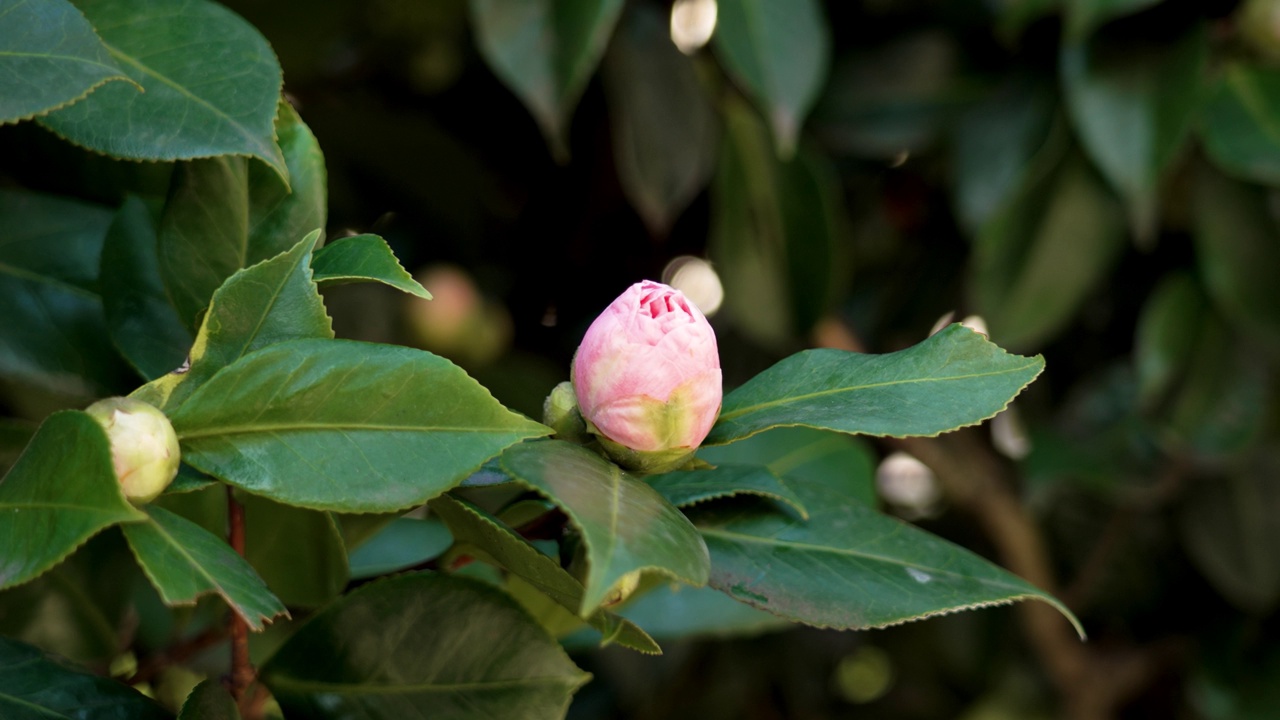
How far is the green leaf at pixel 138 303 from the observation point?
0.42 metres

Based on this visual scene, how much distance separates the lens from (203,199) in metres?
0.40

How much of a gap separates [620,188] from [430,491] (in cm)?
76

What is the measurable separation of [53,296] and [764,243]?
61cm

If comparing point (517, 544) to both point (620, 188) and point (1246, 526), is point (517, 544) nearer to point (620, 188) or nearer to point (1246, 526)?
point (620, 188)

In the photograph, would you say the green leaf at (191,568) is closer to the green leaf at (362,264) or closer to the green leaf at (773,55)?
the green leaf at (362,264)

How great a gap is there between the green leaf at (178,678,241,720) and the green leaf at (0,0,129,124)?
179mm

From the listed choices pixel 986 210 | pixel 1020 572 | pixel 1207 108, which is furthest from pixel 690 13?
pixel 1020 572

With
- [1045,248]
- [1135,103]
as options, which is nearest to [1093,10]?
[1135,103]

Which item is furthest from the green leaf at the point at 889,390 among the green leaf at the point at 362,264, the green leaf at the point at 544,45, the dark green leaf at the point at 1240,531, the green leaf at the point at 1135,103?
the dark green leaf at the point at 1240,531

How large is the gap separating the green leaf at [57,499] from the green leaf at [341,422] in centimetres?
4

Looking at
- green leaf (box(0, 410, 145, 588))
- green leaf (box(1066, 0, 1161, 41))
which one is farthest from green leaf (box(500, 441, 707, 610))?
green leaf (box(1066, 0, 1161, 41))

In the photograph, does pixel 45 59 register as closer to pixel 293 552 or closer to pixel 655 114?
pixel 293 552

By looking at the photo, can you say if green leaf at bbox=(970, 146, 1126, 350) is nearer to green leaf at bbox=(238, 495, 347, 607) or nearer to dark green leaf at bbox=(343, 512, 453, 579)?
dark green leaf at bbox=(343, 512, 453, 579)

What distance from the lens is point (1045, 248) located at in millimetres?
933
